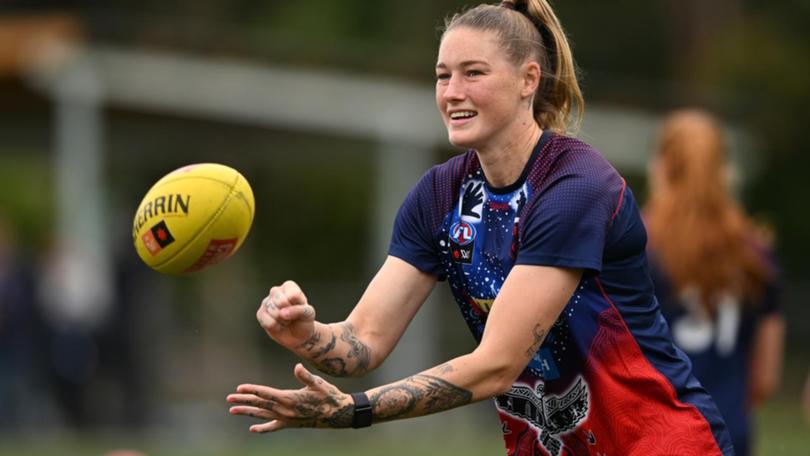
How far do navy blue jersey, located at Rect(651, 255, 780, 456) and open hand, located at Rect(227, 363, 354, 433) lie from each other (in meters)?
2.88

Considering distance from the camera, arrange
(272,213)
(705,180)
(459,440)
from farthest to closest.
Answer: (272,213)
(459,440)
(705,180)

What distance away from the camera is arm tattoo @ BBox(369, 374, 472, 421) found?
4223 mm

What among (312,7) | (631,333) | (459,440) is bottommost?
(459,440)

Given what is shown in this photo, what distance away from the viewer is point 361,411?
13.7 feet

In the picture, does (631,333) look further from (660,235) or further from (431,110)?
(431,110)

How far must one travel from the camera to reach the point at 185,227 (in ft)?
15.9

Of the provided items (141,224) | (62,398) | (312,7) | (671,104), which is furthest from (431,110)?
(312,7)

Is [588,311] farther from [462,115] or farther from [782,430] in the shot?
[782,430]

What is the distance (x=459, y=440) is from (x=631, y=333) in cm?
901

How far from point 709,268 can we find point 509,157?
2.39 m

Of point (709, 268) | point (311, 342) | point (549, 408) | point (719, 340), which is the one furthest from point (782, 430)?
point (311, 342)

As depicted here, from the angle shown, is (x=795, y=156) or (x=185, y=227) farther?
(x=795, y=156)

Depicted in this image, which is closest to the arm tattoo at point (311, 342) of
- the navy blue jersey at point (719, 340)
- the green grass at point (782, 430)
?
the navy blue jersey at point (719, 340)

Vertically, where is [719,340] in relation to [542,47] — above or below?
below
